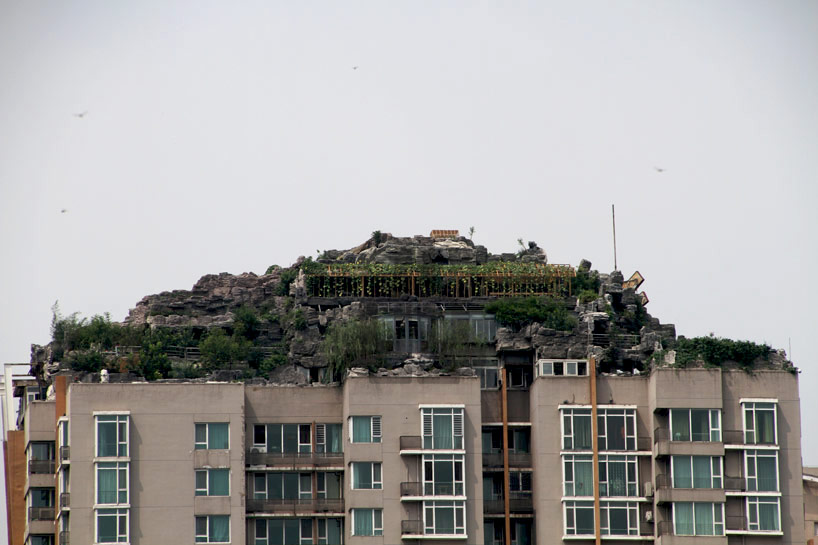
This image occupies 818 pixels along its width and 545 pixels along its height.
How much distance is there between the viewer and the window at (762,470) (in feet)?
398

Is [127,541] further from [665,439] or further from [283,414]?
[665,439]

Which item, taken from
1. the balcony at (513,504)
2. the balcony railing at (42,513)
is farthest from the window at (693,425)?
the balcony railing at (42,513)

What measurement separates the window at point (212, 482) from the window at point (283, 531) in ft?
10.4

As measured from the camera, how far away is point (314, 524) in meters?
122

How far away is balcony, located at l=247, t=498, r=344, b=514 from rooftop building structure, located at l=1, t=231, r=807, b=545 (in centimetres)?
9

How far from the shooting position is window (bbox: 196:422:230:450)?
120812 millimetres

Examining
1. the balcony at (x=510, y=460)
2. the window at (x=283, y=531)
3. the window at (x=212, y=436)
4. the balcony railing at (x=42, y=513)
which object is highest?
the window at (x=212, y=436)

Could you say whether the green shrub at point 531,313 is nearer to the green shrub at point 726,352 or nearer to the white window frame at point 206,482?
the green shrub at point 726,352

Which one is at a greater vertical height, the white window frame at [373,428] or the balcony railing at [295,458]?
the white window frame at [373,428]

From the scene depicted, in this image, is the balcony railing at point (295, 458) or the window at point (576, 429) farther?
the window at point (576, 429)

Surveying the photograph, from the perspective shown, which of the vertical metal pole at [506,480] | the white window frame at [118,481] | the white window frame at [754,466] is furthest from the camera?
the vertical metal pole at [506,480]

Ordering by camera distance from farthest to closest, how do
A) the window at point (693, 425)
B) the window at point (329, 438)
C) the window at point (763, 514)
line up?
the window at point (329, 438) < the window at point (693, 425) < the window at point (763, 514)

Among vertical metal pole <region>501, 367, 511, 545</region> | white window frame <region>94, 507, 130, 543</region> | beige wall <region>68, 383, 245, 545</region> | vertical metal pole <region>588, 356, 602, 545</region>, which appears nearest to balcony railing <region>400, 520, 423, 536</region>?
vertical metal pole <region>501, 367, 511, 545</region>

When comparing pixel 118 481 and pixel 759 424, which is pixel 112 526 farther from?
pixel 759 424
